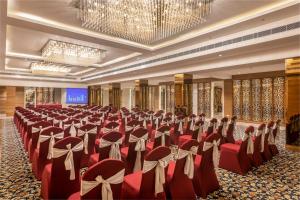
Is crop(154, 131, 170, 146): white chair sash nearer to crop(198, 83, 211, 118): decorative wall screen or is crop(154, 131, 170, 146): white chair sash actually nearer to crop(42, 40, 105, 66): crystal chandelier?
crop(42, 40, 105, 66): crystal chandelier

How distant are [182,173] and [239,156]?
6.30 feet

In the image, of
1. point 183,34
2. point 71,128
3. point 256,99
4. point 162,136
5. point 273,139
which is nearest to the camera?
point 162,136

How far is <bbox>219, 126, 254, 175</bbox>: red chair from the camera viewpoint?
4090mm

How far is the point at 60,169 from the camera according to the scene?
2.67m

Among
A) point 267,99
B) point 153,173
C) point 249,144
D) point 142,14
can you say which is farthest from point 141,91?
point 153,173

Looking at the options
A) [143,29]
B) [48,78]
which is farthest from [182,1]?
[48,78]

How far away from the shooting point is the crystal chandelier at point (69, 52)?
7.82 meters

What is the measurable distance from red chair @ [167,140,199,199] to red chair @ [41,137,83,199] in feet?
4.33

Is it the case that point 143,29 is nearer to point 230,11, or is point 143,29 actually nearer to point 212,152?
point 230,11

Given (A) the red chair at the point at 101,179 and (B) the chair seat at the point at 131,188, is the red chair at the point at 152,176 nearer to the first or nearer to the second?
(B) the chair seat at the point at 131,188

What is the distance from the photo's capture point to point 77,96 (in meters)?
21.2

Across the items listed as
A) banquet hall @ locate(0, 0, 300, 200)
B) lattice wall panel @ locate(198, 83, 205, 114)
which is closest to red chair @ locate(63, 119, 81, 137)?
banquet hall @ locate(0, 0, 300, 200)

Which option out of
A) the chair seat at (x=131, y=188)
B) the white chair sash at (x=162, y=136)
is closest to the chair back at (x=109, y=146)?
the chair seat at (x=131, y=188)

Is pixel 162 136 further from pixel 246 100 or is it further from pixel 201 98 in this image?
pixel 201 98
